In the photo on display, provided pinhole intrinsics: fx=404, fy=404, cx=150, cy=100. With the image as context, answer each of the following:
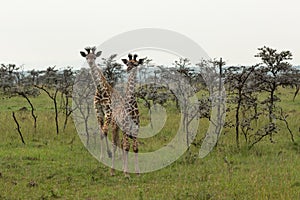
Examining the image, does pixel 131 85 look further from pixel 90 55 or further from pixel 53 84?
pixel 53 84

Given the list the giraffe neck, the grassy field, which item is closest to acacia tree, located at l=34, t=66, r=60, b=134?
the grassy field

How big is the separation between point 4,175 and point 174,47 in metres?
5.80

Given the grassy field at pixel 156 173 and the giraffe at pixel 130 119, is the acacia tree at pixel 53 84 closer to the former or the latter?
the grassy field at pixel 156 173

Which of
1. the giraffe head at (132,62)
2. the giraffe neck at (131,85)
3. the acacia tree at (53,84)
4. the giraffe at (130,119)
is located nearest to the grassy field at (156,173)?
the giraffe at (130,119)

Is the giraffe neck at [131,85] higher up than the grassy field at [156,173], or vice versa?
the giraffe neck at [131,85]

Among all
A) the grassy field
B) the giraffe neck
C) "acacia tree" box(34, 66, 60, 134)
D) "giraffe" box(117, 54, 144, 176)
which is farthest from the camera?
"acacia tree" box(34, 66, 60, 134)

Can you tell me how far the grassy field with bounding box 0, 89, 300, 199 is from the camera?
852 cm

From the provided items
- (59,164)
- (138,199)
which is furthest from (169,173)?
(59,164)

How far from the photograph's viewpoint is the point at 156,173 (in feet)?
33.9

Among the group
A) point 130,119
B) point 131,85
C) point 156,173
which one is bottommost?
point 156,173

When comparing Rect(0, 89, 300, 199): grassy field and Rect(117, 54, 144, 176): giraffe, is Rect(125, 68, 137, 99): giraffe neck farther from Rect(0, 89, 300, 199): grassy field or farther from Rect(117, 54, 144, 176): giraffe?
Rect(0, 89, 300, 199): grassy field

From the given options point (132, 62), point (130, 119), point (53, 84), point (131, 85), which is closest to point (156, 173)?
point (130, 119)

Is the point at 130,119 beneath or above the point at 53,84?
beneath

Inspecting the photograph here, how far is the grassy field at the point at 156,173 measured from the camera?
8523mm
